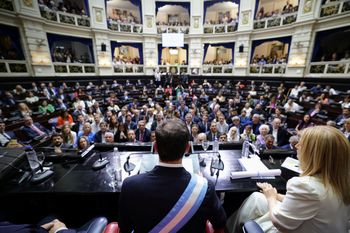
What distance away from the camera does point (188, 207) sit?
0.94 meters

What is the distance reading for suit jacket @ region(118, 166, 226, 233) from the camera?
3.07 ft

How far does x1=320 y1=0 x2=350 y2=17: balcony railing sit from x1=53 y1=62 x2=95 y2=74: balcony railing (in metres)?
15.4

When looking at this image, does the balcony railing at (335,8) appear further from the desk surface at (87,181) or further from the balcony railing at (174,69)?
the desk surface at (87,181)

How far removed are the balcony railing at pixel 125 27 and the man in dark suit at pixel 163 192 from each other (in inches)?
585

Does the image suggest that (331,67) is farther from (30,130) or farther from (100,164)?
(30,130)

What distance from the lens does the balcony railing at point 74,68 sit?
1108cm

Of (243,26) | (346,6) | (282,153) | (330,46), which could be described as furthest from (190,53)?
(282,153)

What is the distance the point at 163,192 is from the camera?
3.07 ft

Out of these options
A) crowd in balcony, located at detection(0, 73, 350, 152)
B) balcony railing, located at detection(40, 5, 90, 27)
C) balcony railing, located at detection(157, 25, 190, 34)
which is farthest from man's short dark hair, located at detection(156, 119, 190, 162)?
balcony railing, located at detection(157, 25, 190, 34)

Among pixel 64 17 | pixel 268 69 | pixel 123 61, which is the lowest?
pixel 268 69

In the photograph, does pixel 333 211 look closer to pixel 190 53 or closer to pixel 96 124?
pixel 96 124

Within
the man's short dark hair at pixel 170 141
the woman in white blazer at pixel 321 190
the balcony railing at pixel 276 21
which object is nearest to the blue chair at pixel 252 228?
the woman in white blazer at pixel 321 190

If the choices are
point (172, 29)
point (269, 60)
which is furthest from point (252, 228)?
point (172, 29)

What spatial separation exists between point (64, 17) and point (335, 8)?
16146 millimetres
